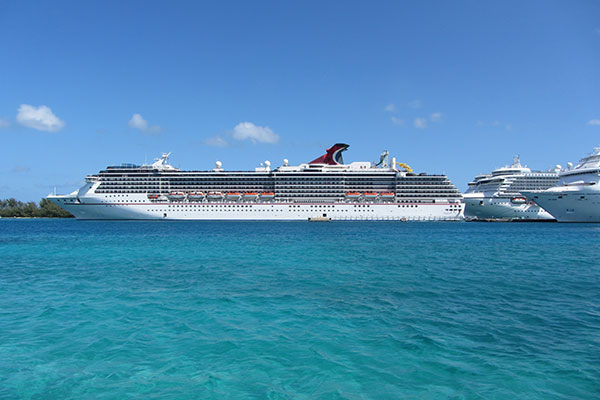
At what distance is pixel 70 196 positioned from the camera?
6322cm

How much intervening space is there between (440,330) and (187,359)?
5.47m

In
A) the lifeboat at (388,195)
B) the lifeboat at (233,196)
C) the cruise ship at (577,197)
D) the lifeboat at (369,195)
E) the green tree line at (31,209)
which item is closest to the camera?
the cruise ship at (577,197)

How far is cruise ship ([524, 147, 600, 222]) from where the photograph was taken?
184 ft

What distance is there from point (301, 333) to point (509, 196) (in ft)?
260

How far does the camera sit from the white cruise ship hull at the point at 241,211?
63750mm

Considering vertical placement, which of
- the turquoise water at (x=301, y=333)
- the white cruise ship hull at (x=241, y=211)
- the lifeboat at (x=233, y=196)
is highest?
the lifeboat at (x=233, y=196)

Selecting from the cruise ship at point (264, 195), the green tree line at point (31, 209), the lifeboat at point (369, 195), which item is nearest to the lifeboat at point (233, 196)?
the cruise ship at point (264, 195)

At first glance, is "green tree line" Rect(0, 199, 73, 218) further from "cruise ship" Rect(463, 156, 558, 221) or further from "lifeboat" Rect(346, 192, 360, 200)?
"cruise ship" Rect(463, 156, 558, 221)

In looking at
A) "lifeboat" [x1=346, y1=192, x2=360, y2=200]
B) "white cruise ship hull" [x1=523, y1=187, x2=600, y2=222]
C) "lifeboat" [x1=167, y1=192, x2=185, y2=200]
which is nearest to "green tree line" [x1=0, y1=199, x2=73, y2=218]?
"lifeboat" [x1=167, y1=192, x2=185, y2=200]

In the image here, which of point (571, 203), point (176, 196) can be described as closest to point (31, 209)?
point (176, 196)

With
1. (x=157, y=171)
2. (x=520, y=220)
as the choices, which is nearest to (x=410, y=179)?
(x=520, y=220)

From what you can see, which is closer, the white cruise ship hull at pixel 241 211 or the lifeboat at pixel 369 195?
the white cruise ship hull at pixel 241 211

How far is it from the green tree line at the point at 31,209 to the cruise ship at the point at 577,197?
114m

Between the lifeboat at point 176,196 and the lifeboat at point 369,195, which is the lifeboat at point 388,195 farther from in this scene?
the lifeboat at point 176,196
